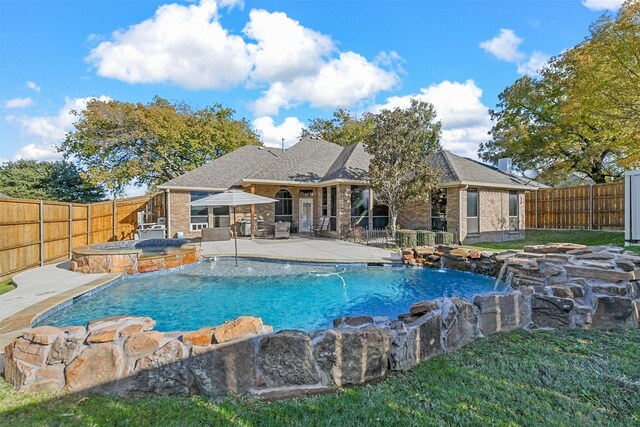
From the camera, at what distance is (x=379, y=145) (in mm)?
13438

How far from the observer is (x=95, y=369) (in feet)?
9.66

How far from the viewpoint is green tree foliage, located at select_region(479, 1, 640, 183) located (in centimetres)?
1108

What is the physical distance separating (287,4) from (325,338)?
1196cm

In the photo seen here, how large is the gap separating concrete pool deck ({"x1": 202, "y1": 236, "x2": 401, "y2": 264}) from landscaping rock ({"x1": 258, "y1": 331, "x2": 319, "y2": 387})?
704cm

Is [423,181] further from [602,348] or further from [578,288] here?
[602,348]

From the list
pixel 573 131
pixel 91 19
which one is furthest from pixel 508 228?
pixel 91 19

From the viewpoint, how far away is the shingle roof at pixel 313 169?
50.2 ft

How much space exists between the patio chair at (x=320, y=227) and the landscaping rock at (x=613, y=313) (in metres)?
12.6

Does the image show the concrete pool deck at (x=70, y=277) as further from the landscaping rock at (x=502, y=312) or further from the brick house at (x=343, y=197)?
the landscaping rock at (x=502, y=312)

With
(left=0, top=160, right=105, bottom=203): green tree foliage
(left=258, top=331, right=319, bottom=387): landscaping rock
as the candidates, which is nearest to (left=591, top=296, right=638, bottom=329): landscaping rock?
(left=258, top=331, right=319, bottom=387): landscaping rock

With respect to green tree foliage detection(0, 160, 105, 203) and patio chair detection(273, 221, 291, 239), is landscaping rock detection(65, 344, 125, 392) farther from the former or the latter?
green tree foliage detection(0, 160, 105, 203)

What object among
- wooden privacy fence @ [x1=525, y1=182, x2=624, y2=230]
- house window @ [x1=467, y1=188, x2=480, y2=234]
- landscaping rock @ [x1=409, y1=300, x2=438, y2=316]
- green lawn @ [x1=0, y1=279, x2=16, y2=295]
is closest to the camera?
landscaping rock @ [x1=409, y1=300, x2=438, y2=316]

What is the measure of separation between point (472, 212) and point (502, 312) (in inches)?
460

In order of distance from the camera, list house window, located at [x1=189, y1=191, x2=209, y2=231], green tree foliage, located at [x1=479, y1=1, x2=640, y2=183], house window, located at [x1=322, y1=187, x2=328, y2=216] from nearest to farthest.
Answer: green tree foliage, located at [x1=479, y1=1, x2=640, y2=183], house window, located at [x1=189, y1=191, x2=209, y2=231], house window, located at [x1=322, y1=187, x2=328, y2=216]
